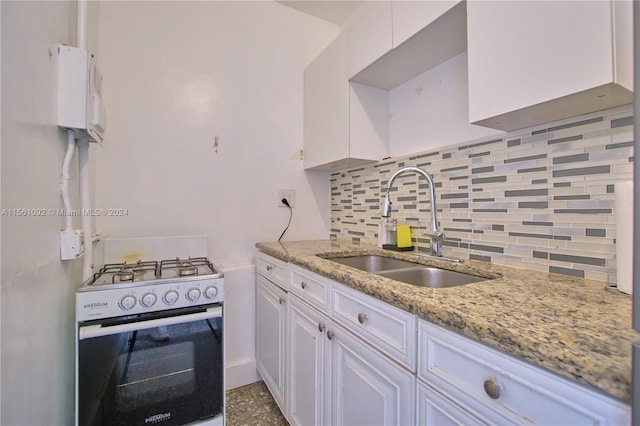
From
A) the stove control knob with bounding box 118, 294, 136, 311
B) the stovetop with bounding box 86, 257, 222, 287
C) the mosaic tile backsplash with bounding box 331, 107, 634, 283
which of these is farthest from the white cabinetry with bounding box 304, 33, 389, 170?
the stove control knob with bounding box 118, 294, 136, 311

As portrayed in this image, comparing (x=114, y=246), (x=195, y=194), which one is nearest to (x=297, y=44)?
(x=195, y=194)

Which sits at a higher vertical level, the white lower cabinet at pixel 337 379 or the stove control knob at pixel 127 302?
the stove control knob at pixel 127 302

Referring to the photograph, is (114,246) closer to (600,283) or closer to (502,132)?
(502,132)

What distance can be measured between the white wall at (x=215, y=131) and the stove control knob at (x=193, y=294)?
0.67m

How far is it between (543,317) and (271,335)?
53.7 inches

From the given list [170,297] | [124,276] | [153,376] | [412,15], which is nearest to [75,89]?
[124,276]

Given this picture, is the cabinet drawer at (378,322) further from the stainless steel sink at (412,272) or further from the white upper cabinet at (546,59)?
the white upper cabinet at (546,59)

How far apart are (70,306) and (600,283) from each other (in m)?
1.83

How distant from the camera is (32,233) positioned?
78 cm

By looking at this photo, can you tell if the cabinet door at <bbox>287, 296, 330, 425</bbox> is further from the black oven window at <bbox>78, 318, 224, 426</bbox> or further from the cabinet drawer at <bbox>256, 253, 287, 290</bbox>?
the black oven window at <bbox>78, 318, 224, 426</bbox>

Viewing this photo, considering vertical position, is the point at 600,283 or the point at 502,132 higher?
the point at 502,132

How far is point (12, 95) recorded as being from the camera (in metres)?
0.68

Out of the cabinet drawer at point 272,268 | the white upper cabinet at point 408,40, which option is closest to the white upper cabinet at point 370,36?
the white upper cabinet at point 408,40

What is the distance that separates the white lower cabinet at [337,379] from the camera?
79 cm
